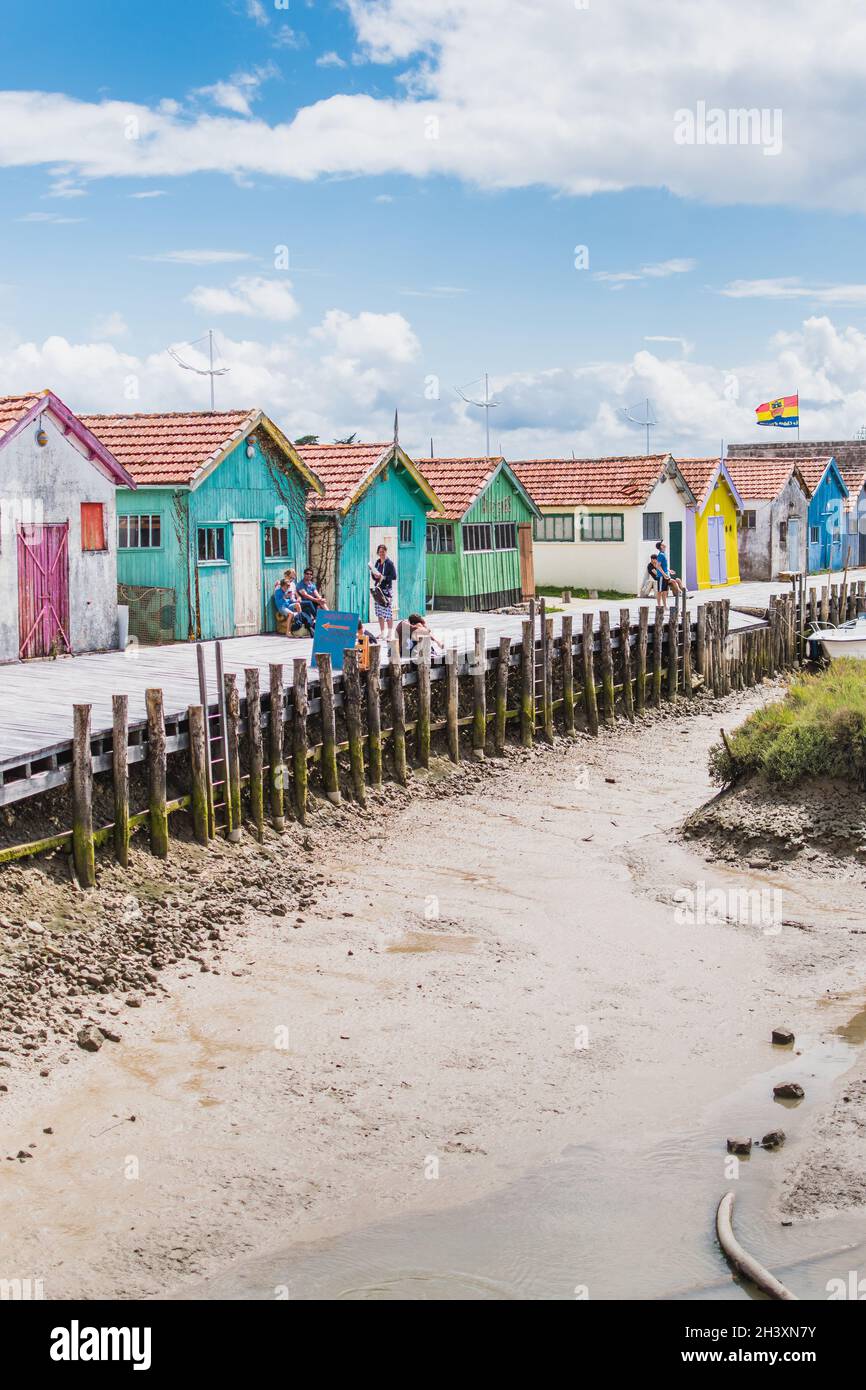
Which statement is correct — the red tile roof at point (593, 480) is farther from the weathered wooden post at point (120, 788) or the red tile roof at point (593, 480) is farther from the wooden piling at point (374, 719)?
the weathered wooden post at point (120, 788)

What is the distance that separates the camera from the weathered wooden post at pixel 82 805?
14.2m

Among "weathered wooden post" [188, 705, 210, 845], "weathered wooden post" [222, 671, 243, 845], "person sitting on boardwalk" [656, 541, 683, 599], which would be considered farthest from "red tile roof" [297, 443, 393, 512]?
"weathered wooden post" [188, 705, 210, 845]

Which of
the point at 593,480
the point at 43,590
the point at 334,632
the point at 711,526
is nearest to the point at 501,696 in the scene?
the point at 334,632

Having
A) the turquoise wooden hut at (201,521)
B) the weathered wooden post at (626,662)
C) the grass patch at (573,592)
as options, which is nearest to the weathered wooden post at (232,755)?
the turquoise wooden hut at (201,521)

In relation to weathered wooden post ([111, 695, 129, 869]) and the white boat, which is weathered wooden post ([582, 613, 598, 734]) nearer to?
the white boat

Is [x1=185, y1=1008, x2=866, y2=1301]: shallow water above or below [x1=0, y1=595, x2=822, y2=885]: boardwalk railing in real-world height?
below

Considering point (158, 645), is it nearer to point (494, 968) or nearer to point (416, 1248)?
point (494, 968)

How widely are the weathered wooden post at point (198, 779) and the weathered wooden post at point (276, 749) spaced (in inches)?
54.9

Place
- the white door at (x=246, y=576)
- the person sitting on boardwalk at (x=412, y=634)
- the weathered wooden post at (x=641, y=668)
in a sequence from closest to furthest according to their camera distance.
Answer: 1. the person sitting on boardwalk at (x=412, y=634)
2. the weathered wooden post at (x=641, y=668)
3. the white door at (x=246, y=576)

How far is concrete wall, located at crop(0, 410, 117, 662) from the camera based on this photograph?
74.1ft

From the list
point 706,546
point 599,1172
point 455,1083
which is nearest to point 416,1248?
point 599,1172

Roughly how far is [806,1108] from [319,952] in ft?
17.0

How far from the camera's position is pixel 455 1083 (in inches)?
440

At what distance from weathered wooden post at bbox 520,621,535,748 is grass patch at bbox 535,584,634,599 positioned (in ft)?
54.2
